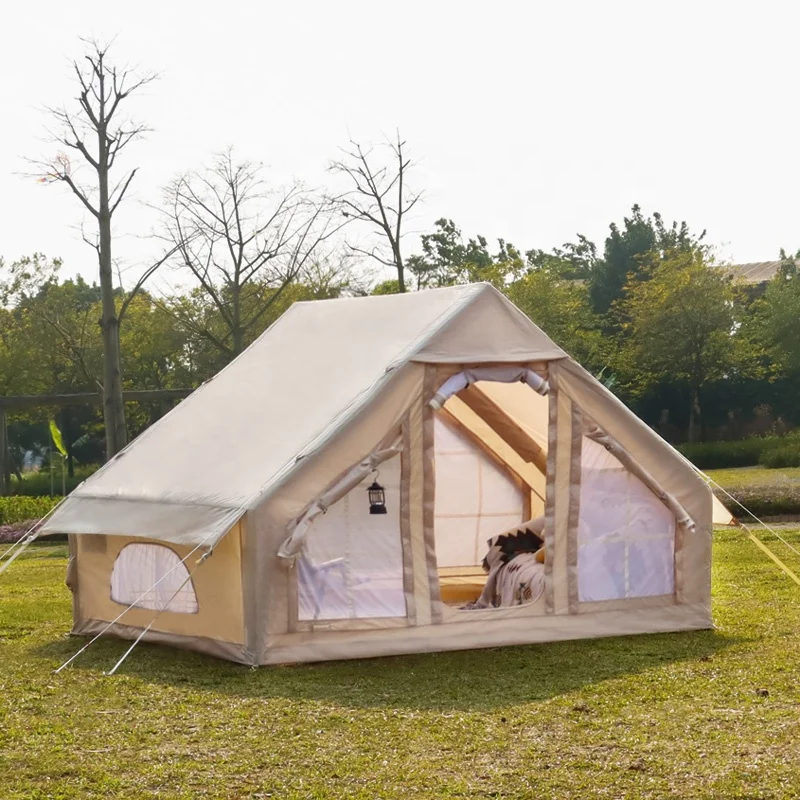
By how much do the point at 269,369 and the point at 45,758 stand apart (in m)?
4.46

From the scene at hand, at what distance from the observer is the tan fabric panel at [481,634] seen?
26.5 ft

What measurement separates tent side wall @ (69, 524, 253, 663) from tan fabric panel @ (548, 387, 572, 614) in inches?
82.6

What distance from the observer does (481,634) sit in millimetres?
8516

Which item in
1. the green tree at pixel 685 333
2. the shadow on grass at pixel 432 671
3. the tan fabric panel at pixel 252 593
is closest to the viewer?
the shadow on grass at pixel 432 671

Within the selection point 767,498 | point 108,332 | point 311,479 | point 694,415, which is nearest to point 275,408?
point 311,479

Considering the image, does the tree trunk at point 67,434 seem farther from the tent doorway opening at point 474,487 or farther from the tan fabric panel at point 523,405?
the tan fabric panel at point 523,405

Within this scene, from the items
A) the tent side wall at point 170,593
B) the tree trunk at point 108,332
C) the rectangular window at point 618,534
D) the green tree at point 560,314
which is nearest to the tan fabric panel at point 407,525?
the tent side wall at point 170,593

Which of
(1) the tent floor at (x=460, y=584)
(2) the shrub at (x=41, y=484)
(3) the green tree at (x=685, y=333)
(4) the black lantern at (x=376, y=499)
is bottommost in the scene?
(2) the shrub at (x=41, y=484)

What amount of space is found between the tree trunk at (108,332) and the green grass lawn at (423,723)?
878 cm

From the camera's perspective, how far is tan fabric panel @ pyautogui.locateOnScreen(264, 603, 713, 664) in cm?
809

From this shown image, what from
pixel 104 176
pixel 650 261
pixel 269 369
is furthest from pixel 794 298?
pixel 269 369

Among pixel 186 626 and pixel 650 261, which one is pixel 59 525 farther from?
pixel 650 261

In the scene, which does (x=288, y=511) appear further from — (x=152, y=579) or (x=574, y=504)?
(x=574, y=504)

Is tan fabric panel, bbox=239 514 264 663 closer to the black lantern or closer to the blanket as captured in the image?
the black lantern
